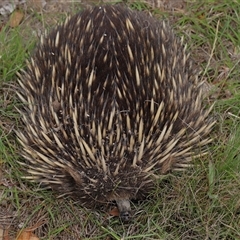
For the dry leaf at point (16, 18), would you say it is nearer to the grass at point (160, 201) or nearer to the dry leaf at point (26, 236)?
Result: the grass at point (160, 201)

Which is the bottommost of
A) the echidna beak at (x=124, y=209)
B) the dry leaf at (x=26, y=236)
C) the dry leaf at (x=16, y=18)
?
the dry leaf at (x=26, y=236)

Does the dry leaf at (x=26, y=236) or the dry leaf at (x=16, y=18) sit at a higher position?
the dry leaf at (x=16, y=18)

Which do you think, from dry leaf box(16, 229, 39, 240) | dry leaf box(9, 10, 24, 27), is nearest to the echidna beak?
dry leaf box(16, 229, 39, 240)

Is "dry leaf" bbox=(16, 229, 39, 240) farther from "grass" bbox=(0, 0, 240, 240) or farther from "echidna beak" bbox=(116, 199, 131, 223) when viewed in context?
"echidna beak" bbox=(116, 199, 131, 223)

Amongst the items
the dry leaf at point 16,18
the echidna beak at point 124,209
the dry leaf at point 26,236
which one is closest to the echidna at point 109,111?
the echidna beak at point 124,209

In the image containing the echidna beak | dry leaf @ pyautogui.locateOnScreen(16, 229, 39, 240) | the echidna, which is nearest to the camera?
the echidna

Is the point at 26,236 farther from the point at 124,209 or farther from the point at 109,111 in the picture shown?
the point at 109,111

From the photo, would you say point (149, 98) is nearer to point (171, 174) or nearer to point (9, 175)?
point (171, 174)

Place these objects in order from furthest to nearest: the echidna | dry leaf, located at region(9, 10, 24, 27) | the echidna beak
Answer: dry leaf, located at region(9, 10, 24, 27)
the echidna beak
the echidna
